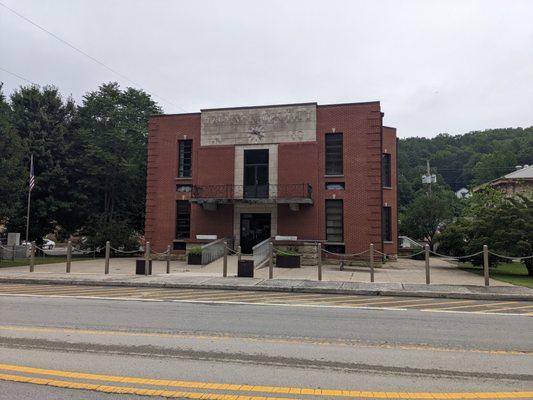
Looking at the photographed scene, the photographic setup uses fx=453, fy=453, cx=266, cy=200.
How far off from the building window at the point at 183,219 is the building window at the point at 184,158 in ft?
6.19

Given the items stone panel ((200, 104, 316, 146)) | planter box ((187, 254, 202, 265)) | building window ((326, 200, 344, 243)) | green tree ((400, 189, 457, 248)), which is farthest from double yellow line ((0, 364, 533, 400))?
green tree ((400, 189, 457, 248))

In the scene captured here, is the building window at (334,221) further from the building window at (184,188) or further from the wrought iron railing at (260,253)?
the building window at (184,188)

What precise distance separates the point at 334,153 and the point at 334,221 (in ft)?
13.5

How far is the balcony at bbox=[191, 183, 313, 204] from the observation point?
86.9 ft

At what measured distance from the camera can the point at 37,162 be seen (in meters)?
32.5

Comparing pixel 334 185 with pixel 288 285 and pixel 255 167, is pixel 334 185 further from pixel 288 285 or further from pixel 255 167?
pixel 288 285

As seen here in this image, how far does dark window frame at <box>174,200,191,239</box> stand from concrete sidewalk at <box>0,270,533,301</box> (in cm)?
1160

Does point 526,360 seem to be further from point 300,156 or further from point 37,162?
point 37,162

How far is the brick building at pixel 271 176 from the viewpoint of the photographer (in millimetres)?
26688

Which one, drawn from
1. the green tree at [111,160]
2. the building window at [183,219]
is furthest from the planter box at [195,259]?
the green tree at [111,160]

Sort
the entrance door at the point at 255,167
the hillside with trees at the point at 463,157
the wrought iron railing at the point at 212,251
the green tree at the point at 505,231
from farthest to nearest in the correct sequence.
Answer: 1. the hillside with trees at the point at 463,157
2. the entrance door at the point at 255,167
3. the wrought iron railing at the point at 212,251
4. the green tree at the point at 505,231

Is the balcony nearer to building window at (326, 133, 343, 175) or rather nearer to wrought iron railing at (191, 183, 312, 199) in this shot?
wrought iron railing at (191, 183, 312, 199)

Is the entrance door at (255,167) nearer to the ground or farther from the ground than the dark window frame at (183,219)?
farther from the ground

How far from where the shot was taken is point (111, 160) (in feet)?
113
